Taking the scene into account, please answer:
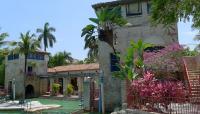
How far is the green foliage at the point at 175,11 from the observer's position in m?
15.9

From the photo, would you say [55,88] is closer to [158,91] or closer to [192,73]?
[192,73]

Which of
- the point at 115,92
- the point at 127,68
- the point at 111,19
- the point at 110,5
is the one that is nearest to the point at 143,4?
the point at 110,5

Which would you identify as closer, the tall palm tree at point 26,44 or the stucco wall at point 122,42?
the stucco wall at point 122,42

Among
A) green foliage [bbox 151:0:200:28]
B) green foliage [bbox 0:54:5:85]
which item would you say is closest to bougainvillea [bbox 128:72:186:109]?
green foliage [bbox 151:0:200:28]

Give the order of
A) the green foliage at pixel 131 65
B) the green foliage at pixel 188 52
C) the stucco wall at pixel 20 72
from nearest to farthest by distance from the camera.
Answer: the green foliage at pixel 131 65 < the green foliage at pixel 188 52 < the stucco wall at pixel 20 72

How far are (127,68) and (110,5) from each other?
14122mm

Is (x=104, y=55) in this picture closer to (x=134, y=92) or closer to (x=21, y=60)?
(x=134, y=92)

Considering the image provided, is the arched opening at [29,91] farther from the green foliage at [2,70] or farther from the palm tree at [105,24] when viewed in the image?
the palm tree at [105,24]

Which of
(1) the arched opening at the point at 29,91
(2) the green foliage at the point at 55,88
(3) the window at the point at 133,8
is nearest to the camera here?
Answer: (3) the window at the point at 133,8

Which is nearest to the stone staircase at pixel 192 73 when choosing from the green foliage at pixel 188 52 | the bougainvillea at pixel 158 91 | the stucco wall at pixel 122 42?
the green foliage at pixel 188 52

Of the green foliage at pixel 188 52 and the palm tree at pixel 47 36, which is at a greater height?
the palm tree at pixel 47 36

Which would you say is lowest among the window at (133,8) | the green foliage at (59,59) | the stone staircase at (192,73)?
the stone staircase at (192,73)

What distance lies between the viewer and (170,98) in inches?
569

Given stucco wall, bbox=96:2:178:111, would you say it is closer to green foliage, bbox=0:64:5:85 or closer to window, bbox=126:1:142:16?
window, bbox=126:1:142:16
